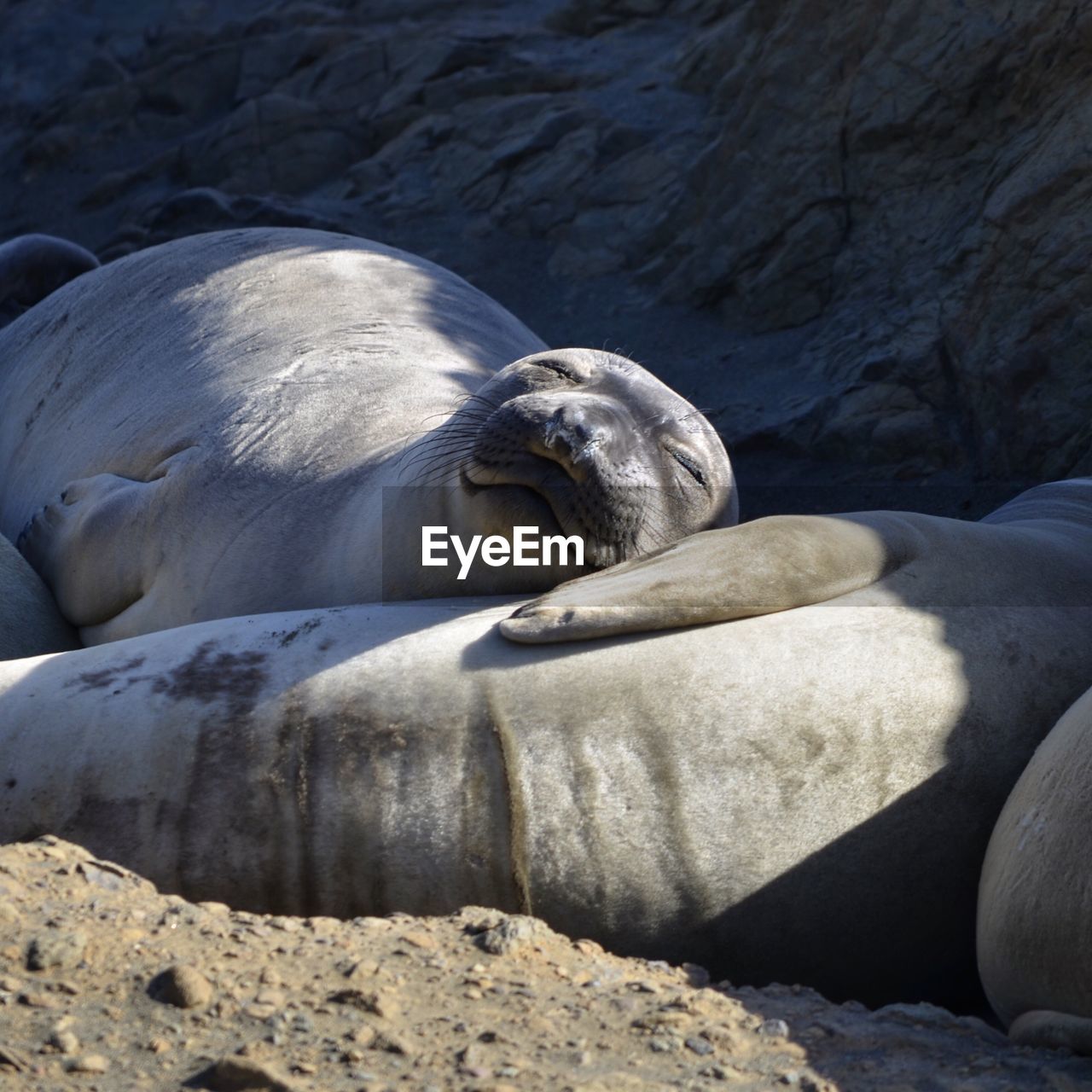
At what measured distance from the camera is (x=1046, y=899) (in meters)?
2.45

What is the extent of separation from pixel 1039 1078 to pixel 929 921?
674mm

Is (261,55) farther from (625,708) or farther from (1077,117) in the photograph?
(625,708)

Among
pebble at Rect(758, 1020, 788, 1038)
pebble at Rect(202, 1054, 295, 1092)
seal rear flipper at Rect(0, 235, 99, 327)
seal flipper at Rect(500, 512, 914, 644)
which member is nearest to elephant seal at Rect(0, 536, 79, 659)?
seal flipper at Rect(500, 512, 914, 644)

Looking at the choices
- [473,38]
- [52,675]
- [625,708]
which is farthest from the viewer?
[473,38]

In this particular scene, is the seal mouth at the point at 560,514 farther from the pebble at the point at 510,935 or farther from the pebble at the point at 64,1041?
the pebble at the point at 64,1041

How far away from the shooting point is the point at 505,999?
2291 mm

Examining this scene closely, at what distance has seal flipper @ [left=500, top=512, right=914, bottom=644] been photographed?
2934 mm

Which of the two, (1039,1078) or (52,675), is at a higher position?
(52,675)

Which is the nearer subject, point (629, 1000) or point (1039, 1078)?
point (1039, 1078)

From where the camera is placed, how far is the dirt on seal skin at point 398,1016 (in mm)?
2062

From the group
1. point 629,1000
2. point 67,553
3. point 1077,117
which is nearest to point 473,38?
point 1077,117

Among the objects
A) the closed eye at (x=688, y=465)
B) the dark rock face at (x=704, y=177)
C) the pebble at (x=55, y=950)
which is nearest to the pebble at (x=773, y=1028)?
the pebble at (x=55, y=950)

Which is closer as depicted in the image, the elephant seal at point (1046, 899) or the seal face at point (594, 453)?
the elephant seal at point (1046, 899)

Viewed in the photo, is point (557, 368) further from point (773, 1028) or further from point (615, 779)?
point (773, 1028)
